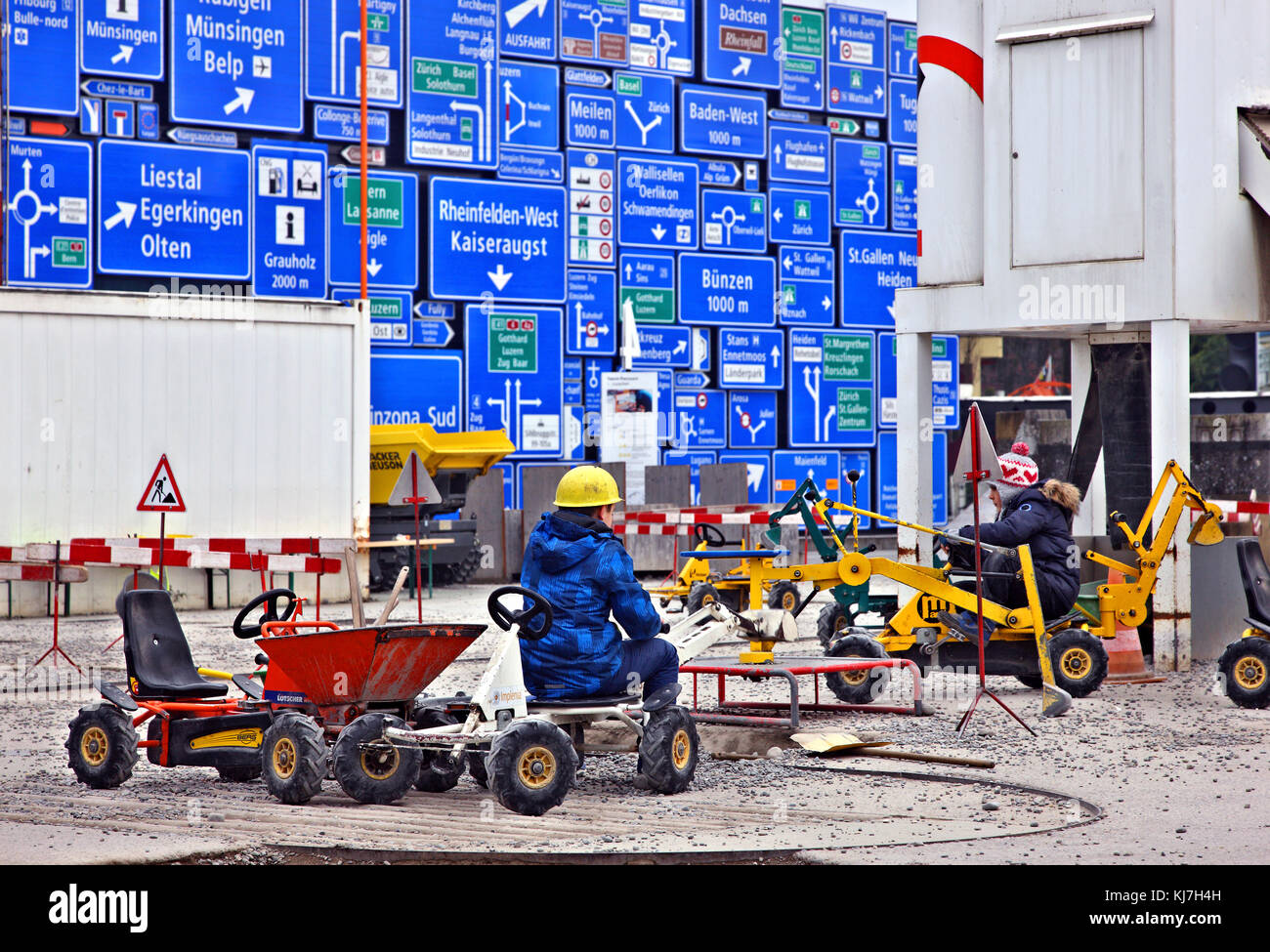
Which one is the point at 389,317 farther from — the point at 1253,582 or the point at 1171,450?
the point at 1253,582

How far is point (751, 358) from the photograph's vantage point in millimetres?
31844

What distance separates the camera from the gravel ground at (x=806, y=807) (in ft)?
25.0

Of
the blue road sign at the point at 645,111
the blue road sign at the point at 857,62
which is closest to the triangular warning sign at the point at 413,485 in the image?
the blue road sign at the point at 645,111

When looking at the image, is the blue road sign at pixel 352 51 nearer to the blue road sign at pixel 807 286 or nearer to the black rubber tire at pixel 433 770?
the blue road sign at pixel 807 286

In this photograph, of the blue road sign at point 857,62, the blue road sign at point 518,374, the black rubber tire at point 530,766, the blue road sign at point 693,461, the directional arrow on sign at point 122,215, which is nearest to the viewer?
the black rubber tire at point 530,766

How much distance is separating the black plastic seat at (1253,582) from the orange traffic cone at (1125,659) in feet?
5.15

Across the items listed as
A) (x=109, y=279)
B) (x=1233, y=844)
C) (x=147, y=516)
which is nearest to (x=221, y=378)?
(x=147, y=516)

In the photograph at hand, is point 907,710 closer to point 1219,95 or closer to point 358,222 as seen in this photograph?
point 1219,95

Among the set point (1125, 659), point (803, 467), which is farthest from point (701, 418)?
point (1125, 659)

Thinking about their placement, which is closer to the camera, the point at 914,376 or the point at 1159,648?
the point at 1159,648

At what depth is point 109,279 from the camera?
82.2ft

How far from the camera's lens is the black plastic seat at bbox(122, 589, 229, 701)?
9641 millimetres

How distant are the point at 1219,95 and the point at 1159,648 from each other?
4856 mm
